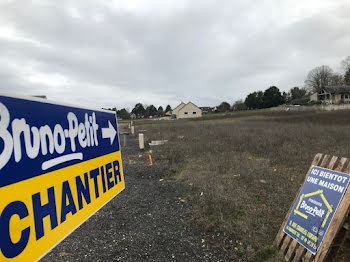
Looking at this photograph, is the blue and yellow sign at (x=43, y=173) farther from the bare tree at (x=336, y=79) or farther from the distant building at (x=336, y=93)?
the bare tree at (x=336, y=79)

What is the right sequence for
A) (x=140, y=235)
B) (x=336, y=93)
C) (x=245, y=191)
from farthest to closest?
1. (x=336, y=93)
2. (x=245, y=191)
3. (x=140, y=235)

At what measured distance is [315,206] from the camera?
2850mm

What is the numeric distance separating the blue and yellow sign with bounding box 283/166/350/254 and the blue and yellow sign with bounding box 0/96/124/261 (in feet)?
8.68

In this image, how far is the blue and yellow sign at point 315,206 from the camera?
103 inches

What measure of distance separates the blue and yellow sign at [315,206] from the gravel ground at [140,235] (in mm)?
1076

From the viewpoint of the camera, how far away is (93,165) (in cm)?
178

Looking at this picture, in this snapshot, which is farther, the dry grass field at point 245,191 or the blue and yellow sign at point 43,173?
the dry grass field at point 245,191

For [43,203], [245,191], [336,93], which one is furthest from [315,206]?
[336,93]

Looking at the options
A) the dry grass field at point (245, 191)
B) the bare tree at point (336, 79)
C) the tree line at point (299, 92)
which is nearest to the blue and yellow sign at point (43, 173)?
the dry grass field at point (245, 191)

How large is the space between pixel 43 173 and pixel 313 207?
A: 3.19 metres

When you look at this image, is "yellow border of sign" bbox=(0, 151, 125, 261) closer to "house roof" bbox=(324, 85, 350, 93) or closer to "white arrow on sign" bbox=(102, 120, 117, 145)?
"white arrow on sign" bbox=(102, 120, 117, 145)

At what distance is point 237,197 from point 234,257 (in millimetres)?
1836

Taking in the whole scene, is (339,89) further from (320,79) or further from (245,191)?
(245,191)

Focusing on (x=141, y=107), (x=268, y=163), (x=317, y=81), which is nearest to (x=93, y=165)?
(x=268, y=163)
